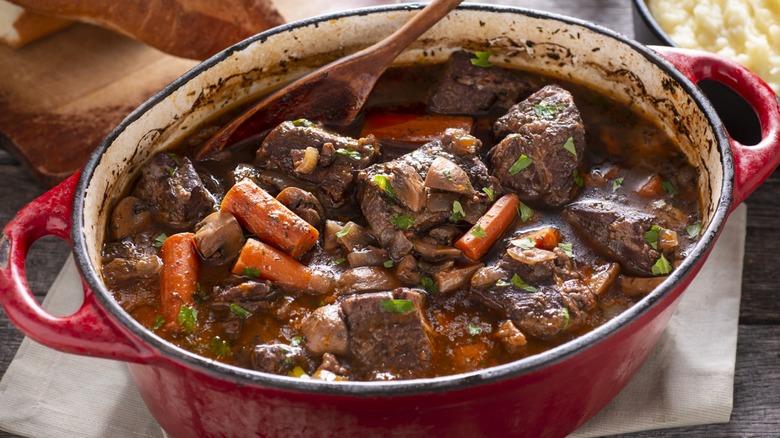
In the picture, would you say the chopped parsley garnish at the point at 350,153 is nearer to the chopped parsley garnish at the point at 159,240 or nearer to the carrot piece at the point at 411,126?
the carrot piece at the point at 411,126

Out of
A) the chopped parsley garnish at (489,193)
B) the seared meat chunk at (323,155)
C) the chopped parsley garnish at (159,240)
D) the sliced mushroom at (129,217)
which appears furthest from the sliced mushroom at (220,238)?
the chopped parsley garnish at (489,193)

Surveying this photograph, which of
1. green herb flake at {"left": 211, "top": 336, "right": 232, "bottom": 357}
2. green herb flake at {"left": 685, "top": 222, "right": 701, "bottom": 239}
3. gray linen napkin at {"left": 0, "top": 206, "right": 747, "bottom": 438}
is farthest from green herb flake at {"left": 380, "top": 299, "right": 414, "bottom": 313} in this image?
green herb flake at {"left": 685, "top": 222, "right": 701, "bottom": 239}

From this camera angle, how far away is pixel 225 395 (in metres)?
2.54

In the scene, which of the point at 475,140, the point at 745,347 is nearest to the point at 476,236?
the point at 475,140

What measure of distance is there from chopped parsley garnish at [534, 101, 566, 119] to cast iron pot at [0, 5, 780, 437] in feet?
1.22

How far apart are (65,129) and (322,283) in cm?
207

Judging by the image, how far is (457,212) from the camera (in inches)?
128

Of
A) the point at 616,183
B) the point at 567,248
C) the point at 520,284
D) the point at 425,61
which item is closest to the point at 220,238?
the point at 520,284

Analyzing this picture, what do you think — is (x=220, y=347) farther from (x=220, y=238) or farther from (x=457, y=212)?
(x=457, y=212)

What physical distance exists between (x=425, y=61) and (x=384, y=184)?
1.01 meters

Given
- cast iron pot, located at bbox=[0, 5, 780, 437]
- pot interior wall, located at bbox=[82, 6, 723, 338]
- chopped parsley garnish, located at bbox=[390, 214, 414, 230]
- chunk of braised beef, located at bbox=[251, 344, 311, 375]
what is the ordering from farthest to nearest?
pot interior wall, located at bbox=[82, 6, 723, 338]
chopped parsley garnish, located at bbox=[390, 214, 414, 230]
chunk of braised beef, located at bbox=[251, 344, 311, 375]
cast iron pot, located at bbox=[0, 5, 780, 437]

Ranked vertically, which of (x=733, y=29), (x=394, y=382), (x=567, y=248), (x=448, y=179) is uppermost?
(x=733, y=29)

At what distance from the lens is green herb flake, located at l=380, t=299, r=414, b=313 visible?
291cm

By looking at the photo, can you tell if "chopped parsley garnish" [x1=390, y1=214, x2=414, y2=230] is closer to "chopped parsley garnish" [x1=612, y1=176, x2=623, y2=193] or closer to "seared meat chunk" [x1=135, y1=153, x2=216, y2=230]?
"seared meat chunk" [x1=135, y1=153, x2=216, y2=230]
